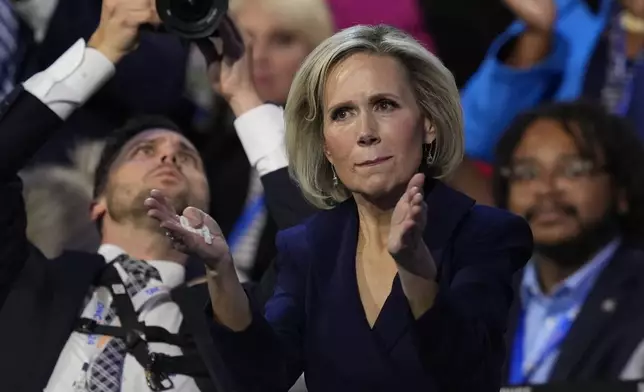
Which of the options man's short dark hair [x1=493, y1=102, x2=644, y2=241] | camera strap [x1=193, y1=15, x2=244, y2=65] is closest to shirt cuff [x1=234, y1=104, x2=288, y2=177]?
camera strap [x1=193, y1=15, x2=244, y2=65]

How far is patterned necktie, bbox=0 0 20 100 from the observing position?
2.47 m

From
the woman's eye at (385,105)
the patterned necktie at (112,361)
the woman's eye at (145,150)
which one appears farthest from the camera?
the woman's eye at (145,150)

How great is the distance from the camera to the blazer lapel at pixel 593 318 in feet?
7.66

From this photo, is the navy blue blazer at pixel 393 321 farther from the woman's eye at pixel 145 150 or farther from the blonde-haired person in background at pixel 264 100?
the blonde-haired person in background at pixel 264 100

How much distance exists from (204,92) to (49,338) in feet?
2.75

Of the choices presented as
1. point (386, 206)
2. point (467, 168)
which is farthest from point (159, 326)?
point (467, 168)

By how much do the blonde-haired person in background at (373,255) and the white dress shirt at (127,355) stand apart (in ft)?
1.74

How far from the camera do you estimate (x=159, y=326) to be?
6.73 ft

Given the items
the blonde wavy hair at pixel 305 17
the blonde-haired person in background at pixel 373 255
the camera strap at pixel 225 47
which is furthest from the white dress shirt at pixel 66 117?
the blonde-haired person in background at pixel 373 255

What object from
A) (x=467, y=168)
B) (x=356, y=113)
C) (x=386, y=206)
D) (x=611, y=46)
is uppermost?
(x=356, y=113)

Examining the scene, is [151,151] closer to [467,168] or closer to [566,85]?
[467,168]

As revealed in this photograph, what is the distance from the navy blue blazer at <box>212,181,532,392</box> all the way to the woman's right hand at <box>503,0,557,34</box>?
1298mm

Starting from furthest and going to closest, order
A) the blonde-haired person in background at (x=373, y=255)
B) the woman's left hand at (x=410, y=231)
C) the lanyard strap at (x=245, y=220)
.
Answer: the lanyard strap at (x=245, y=220), the blonde-haired person in background at (x=373, y=255), the woman's left hand at (x=410, y=231)

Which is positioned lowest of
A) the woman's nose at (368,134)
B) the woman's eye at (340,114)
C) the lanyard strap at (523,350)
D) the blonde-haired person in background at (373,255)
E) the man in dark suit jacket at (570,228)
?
the lanyard strap at (523,350)
